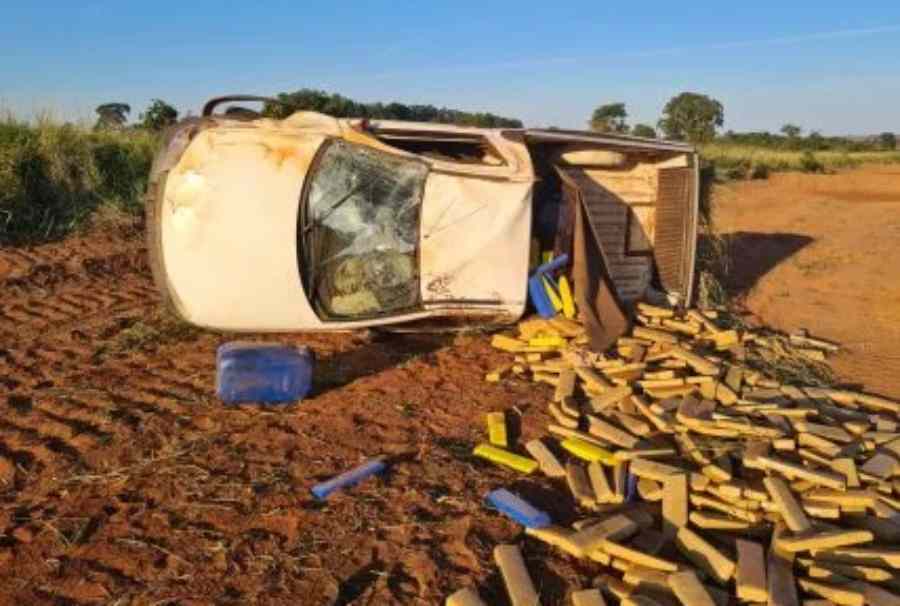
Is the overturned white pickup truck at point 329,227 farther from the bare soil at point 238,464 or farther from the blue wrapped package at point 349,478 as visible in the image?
the blue wrapped package at point 349,478

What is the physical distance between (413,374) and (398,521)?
2655mm

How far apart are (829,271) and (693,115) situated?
53.2 meters

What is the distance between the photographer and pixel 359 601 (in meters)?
4.27

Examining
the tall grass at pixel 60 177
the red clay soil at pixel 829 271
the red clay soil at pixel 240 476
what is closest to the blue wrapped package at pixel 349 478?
the red clay soil at pixel 240 476

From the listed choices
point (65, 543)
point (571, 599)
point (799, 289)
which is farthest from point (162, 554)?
point (799, 289)

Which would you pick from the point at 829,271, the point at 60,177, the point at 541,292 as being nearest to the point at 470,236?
the point at 541,292

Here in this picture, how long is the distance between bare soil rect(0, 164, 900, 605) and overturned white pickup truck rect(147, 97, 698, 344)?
578 millimetres

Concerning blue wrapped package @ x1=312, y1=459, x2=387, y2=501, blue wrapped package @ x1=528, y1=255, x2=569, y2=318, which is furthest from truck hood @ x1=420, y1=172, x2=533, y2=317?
blue wrapped package @ x1=312, y1=459, x2=387, y2=501

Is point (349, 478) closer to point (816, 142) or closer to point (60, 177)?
point (60, 177)

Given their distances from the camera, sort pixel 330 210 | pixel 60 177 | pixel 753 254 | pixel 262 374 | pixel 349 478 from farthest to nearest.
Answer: pixel 753 254
pixel 60 177
pixel 330 210
pixel 262 374
pixel 349 478

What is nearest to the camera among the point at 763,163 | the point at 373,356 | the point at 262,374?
the point at 262,374

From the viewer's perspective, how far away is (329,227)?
7.78 metres

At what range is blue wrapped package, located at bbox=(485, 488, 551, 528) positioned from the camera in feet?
16.5

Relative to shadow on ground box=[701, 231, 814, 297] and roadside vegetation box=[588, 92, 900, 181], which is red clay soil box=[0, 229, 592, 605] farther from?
roadside vegetation box=[588, 92, 900, 181]
